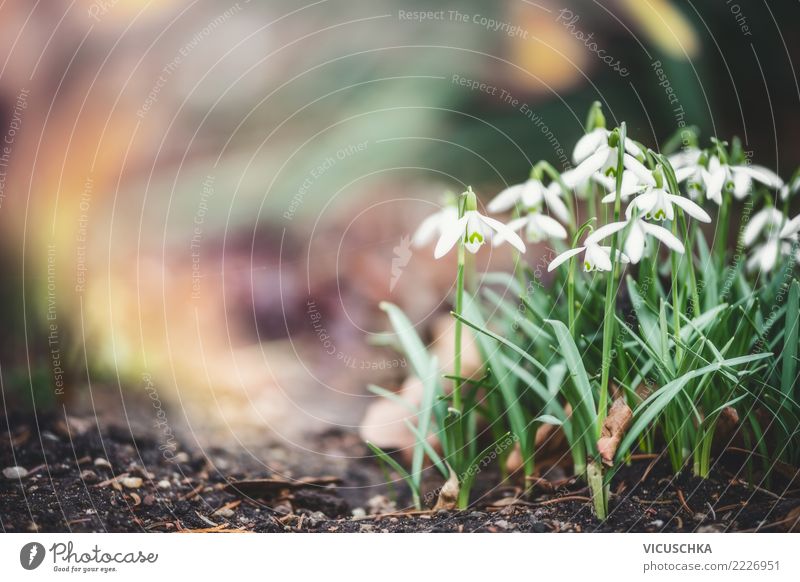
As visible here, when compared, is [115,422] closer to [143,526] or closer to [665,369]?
[143,526]

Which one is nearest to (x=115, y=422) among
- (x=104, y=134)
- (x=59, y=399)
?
(x=59, y=399)

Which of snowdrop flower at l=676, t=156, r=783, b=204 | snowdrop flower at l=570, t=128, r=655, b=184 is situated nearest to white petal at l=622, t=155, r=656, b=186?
snowdrop flower at l=570, t=128, r=655, b=184

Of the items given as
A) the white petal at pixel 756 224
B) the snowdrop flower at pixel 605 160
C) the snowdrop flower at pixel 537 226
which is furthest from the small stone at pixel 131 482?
the white petal at pixel 756 224

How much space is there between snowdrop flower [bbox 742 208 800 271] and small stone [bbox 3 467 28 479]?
3.57ft

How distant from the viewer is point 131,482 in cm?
86

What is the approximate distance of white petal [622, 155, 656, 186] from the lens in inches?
28.7

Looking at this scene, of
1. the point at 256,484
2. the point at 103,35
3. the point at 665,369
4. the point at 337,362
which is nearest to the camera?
the point at 665,369

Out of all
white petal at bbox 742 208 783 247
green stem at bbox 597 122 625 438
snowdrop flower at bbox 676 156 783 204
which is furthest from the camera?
white petal at bbox 742 208 783 247

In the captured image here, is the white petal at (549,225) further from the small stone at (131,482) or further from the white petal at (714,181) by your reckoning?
the small stone at (131,482)

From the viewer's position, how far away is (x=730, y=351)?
30.8 inches

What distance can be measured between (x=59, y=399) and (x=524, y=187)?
77 cm

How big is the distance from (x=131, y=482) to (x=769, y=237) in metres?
0.99

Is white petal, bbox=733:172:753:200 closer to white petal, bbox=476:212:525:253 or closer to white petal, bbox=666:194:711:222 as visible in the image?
white petal, bbox=666:194:711:222

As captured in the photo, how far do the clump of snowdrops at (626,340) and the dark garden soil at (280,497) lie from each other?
0.03 m
